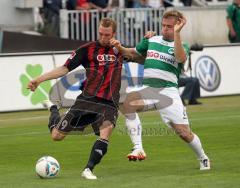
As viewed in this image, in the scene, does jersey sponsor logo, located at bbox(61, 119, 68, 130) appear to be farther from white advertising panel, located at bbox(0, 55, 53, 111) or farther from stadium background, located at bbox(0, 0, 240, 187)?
white advertising panel, located at bbox(0, 55, 53, 111)

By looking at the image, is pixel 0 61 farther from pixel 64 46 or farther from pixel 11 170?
pixel 11 170

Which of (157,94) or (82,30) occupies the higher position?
(157,94)


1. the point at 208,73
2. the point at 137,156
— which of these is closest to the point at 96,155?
the point at 137,156

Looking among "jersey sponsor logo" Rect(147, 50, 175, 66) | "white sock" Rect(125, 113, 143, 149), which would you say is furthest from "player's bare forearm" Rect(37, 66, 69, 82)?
"jersey sponsor logo" Rect(147, 50, 175, 66)

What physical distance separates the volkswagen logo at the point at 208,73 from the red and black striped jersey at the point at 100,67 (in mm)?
12458

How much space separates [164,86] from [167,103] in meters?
0.26

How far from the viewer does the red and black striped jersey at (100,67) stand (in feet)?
45.5

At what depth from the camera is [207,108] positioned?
24.0 metres

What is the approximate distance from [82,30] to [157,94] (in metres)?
17.6

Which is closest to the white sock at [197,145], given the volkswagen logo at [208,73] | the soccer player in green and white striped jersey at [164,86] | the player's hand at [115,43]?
the soccer player in green and white striped jersey at [164,86]

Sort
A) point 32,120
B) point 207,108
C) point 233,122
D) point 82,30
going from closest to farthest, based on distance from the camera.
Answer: point 233,122 < point 32,120 < point 207,108 < point 82,30

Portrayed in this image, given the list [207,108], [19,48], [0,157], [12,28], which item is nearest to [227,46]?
[207,108]

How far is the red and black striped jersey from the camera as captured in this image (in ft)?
45.5

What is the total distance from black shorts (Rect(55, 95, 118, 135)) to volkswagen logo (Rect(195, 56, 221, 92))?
39.8 ft
